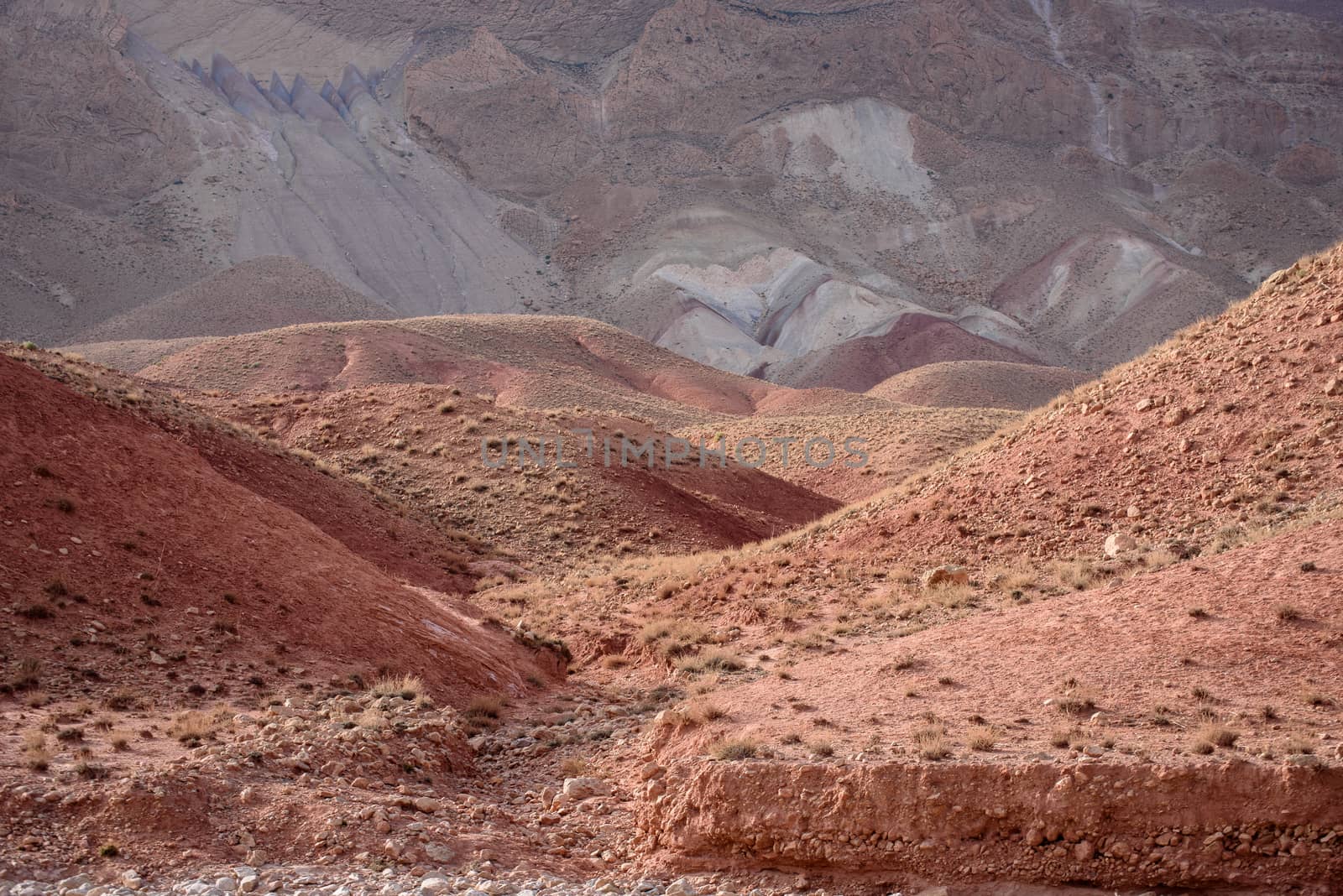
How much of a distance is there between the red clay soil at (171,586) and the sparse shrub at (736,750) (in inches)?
161

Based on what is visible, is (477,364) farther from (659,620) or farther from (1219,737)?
(1219,737)

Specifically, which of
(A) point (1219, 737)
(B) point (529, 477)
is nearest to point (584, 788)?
(A) point (1219, 737)

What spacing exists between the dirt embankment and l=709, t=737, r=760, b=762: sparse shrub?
0.68ft

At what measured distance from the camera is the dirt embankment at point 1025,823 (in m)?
7.38

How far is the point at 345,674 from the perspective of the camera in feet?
39.7

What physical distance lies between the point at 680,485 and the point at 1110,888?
19.8 m

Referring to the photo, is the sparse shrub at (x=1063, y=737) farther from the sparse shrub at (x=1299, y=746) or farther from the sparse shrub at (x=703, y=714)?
the sparse shrub at (x=703, y=714)

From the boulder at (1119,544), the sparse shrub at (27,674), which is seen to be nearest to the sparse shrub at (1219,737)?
the boulder at (1119,544)

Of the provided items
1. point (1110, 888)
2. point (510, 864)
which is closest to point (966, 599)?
point (1110, 888)

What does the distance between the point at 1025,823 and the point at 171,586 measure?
8.98m

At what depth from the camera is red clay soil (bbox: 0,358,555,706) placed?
11.2 meters

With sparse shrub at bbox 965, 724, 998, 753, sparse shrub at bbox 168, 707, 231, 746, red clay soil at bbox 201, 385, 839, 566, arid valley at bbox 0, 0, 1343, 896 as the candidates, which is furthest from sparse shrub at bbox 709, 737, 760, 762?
red clay soil at bbox 201, 385, 839, 566

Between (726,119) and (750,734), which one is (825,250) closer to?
(726,119)

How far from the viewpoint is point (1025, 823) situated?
307 inches
